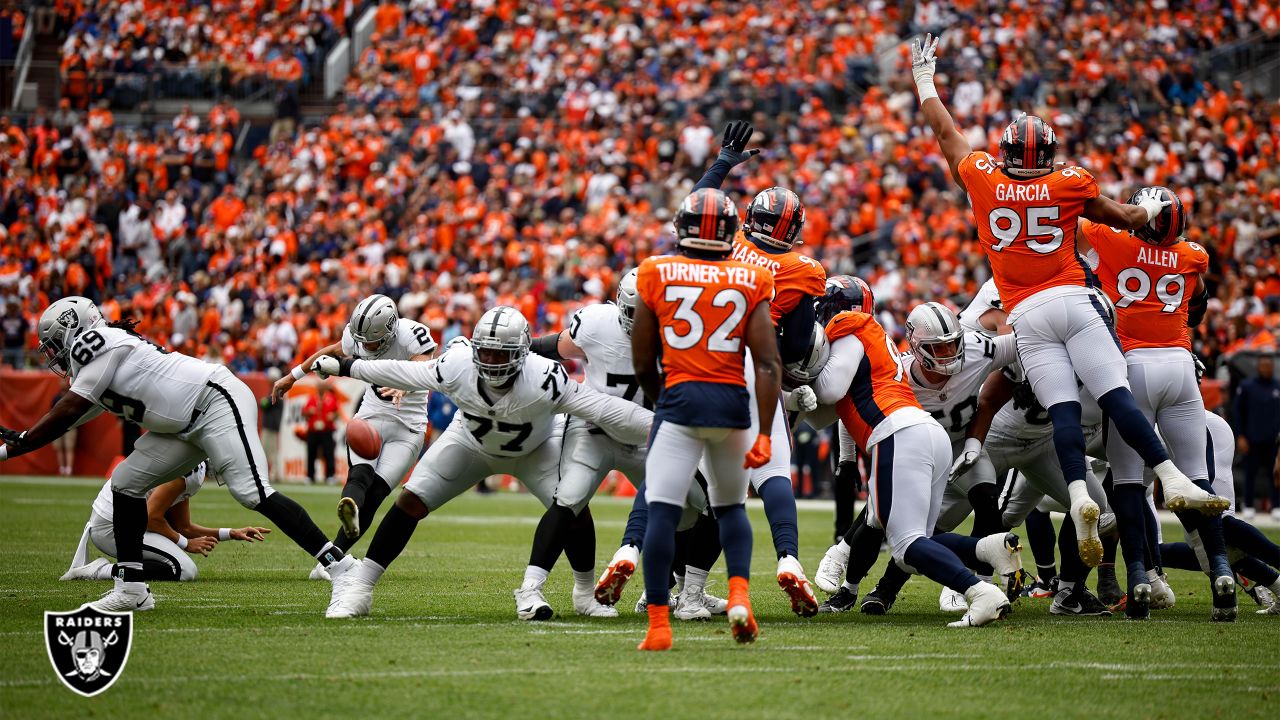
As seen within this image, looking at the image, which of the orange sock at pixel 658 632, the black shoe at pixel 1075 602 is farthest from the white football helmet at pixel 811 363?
the black shoe at pixel 1075 602

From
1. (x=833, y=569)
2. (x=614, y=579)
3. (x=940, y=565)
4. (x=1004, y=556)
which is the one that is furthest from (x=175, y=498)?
(x=1004, y=556)

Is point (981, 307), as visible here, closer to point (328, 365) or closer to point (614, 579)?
point (614, 579)

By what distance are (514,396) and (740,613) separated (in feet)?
5.86

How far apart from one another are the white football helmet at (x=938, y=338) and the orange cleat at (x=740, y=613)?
2.13 m

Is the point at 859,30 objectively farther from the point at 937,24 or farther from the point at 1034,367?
the point at 1034,367

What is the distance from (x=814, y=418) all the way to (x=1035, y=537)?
84.4 inches

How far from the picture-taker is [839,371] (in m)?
7.43

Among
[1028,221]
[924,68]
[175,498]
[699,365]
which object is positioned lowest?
[175,498]

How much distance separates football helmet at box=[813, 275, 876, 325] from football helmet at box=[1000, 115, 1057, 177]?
39.9 inches

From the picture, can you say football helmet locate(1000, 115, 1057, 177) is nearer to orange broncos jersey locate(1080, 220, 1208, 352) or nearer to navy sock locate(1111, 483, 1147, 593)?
orange broncos jersey locate(1080, 220, 1208, 352)

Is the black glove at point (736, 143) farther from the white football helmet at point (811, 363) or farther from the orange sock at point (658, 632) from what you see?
the orange sock at point (658, 632)

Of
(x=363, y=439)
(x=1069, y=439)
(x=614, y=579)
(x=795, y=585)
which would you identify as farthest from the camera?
(x=363, y=439)

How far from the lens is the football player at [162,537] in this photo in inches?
360

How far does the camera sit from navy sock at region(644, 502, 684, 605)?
6.10m
